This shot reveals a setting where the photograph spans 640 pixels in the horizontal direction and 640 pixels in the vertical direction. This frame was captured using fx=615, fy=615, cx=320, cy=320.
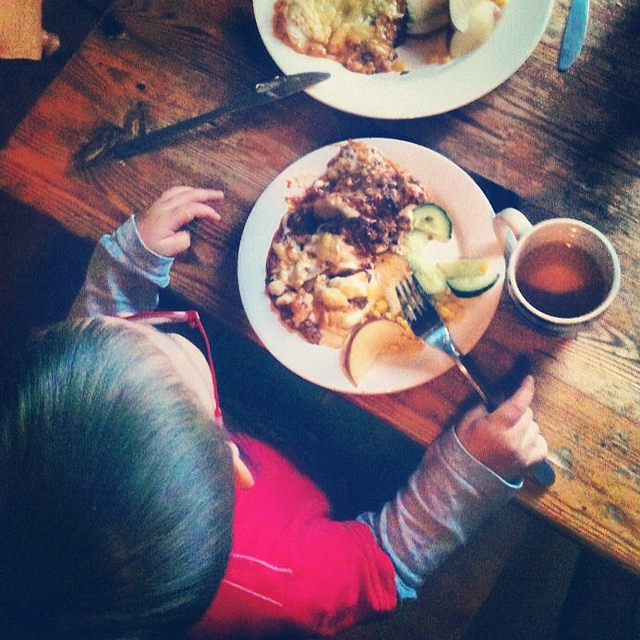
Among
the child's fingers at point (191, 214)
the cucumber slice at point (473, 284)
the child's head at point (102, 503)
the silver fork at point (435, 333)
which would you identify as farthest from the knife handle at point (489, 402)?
the child's fingers at point (191, 214)

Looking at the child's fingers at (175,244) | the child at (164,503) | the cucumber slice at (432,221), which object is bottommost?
the child at (164,503)

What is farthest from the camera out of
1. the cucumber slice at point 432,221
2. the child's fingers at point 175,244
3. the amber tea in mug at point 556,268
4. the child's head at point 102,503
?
the child's fingers at point 175,244

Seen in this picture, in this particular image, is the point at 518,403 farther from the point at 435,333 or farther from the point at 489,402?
the point at 435,333

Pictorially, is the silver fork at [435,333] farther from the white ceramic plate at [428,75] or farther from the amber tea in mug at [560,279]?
the white ceramic plate at [428,75]

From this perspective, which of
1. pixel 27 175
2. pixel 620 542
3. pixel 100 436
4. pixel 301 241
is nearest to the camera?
pixel 100 436

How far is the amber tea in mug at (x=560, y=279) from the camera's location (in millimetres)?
976

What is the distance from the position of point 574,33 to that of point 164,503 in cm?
108

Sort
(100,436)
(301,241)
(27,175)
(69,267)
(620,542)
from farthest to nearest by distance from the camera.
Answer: (69,267) < (27,175) < (301,241) < (620,542) < (100,436)

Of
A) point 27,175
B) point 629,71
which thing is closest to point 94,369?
point 27,175

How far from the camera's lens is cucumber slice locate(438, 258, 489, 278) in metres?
1.01

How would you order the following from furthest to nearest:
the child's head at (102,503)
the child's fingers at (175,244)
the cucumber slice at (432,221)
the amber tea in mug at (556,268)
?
1. the child's fingers at (175,244)
2. the cucumber slice at (432,221)
3. the amber tea in mug at (556,268)
4. the child's head at (102,503)

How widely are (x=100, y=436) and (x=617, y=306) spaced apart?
0.86 meters

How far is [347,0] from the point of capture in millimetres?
1176

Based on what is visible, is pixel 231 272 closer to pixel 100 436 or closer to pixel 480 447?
pixel 100 436
